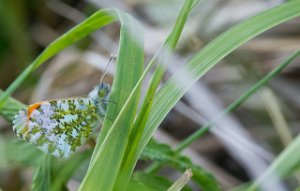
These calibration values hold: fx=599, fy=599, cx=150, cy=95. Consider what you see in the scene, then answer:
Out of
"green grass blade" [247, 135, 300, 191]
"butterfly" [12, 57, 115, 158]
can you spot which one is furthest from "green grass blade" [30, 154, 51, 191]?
"green grass blade" [247, 135, 300, 191]

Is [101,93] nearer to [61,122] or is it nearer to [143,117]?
[61,122]

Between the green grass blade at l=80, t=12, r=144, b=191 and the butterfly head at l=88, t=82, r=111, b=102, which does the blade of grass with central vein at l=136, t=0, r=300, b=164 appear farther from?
the butterfly head at l=88, t=82, r=111, b=102

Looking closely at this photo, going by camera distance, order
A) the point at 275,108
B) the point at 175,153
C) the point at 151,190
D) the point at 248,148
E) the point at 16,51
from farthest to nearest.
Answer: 1. the point at 16,51
2. the point at 275,108
3. the point at 248,148
4. the point at 175,153
5. the point at 151,190

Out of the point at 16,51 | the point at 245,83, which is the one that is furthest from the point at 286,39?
the point at 16,51

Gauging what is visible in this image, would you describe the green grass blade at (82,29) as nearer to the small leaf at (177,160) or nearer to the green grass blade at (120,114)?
the green grass blade at (120,114)

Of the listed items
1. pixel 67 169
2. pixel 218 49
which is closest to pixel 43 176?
pixel 67 169

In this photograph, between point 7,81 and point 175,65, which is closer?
point 175,65

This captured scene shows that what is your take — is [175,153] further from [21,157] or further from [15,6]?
[15,6]
